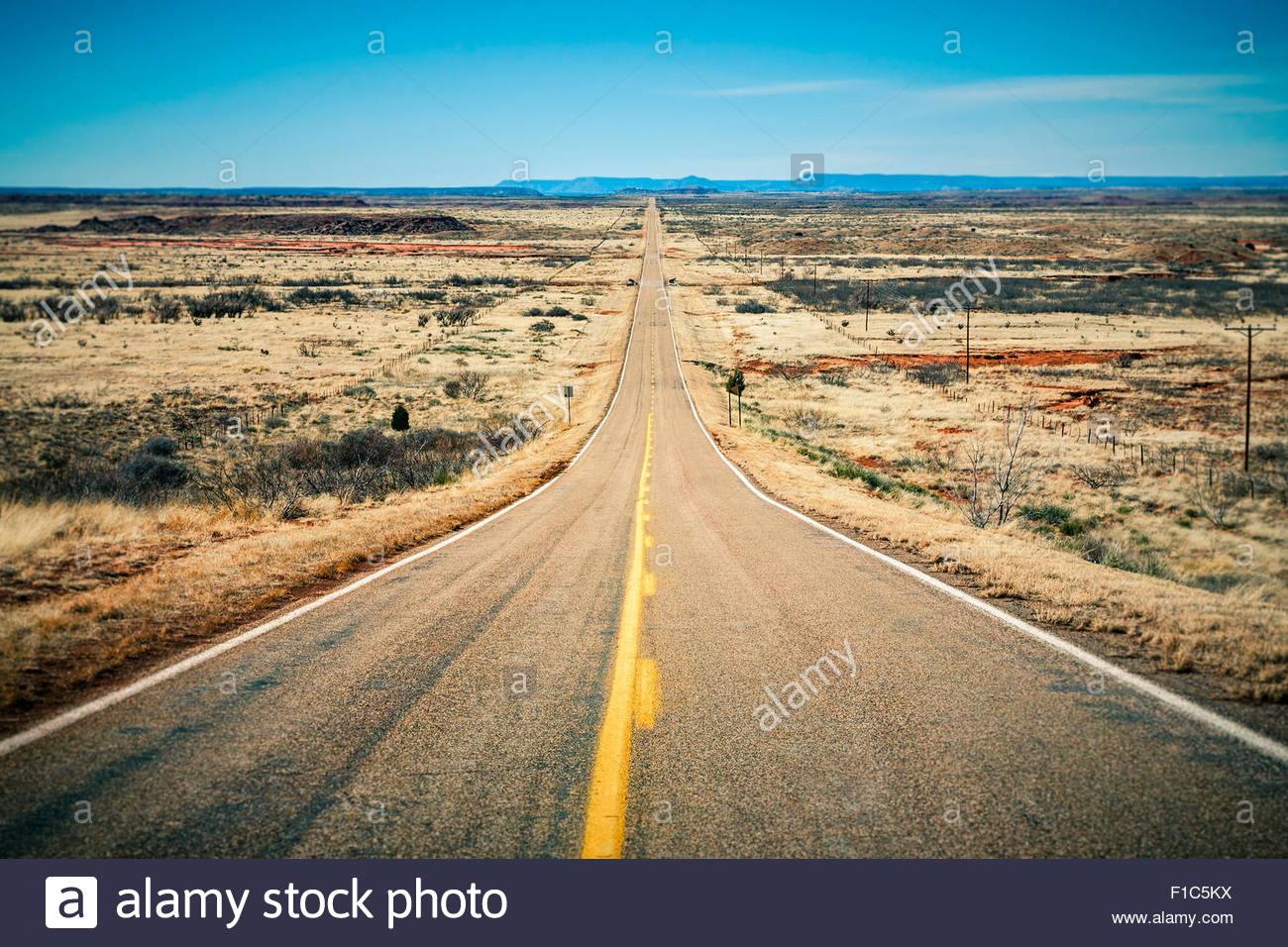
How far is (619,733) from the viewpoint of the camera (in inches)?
183

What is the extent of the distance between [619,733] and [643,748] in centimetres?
26

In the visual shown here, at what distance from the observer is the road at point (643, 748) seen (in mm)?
3520

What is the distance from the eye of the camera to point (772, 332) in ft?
189

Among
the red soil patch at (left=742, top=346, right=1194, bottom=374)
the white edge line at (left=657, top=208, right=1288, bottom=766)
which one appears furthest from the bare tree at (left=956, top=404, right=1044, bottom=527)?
the red soil patch at (left=742, top=346, right=1194, bottom=374)

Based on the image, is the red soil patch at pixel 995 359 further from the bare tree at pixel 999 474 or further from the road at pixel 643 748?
the road at pixel 643 748

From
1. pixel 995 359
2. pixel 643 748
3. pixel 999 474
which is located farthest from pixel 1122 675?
pixel 995 359

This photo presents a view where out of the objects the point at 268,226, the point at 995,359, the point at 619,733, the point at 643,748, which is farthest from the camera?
the point at 268,226

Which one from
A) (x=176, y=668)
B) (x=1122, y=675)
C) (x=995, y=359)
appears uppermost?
(x=995, y=359)

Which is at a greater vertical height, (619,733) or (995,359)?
(995,359)

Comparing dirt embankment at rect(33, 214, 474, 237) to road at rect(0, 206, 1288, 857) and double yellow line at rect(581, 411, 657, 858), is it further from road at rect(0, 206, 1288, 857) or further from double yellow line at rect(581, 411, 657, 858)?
road at rect(0, 206, 1288, 857)

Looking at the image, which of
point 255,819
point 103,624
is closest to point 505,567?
point 103,624

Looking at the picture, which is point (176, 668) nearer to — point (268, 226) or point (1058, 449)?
point (1058, 449)

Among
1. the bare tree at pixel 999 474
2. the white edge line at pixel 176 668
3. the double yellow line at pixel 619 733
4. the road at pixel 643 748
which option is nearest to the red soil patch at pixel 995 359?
the bare tree at pixel 999 474

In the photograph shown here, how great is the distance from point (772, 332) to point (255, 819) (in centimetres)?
5719
